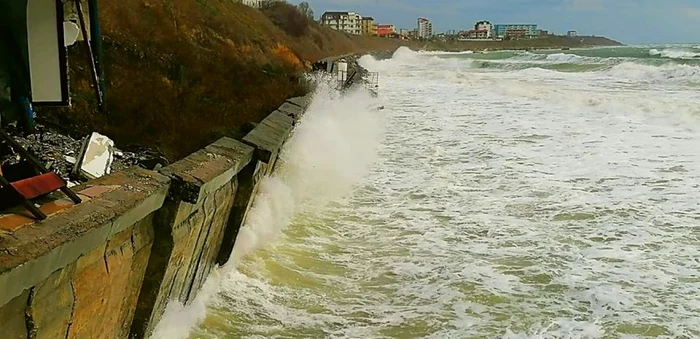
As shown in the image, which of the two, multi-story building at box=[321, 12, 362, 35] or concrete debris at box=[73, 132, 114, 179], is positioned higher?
multi-story building at box=[321, 12, 362, 35]

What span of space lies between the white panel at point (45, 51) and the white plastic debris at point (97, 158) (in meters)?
0.48

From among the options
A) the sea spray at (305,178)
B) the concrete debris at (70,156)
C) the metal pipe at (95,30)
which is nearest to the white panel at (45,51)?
the metal pipe at (95,30)

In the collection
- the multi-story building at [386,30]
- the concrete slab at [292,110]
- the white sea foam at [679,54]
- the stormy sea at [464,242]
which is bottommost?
the stormy sea at [464,242]

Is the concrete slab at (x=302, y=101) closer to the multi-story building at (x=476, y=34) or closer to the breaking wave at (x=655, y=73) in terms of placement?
the breaking wave at (x=655, y=73)

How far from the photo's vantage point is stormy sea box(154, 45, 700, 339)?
541cm

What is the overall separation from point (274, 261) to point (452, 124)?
12.4m

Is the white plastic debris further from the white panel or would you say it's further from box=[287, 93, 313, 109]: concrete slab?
box=[287, 93, 313, 109]: concrete slab

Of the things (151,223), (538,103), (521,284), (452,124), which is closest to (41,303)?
(151,223)

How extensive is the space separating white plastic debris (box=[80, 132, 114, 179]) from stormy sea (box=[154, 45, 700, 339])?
141 centimetres

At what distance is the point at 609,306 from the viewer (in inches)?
225

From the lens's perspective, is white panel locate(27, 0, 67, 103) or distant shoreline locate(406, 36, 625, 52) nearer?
white panel locate(27, 0, 67, 103)

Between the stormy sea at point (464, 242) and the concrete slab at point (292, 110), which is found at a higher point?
the concrete slab at point (292, 110)

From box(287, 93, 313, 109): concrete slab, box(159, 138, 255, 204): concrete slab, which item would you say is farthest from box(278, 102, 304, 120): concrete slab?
box(159, 138, 255, 204): concrete slab

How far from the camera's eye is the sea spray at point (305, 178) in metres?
5.59
